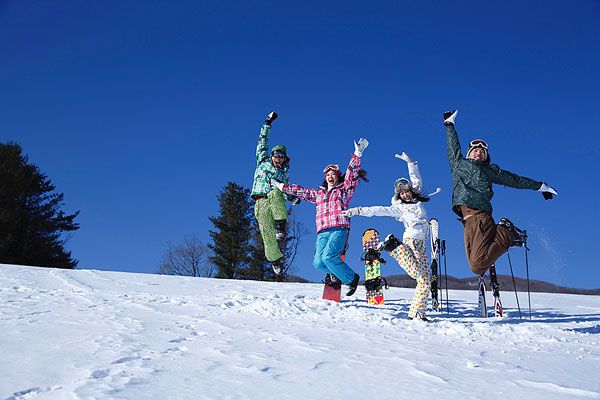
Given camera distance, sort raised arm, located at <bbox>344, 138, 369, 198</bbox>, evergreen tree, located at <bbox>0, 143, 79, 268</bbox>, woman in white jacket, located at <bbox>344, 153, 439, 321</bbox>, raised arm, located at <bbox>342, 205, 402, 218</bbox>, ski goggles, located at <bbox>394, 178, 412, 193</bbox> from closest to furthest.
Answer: woman in white jacket, located at <bbox>344, 153, 439, 321</bbox> < raised arm, located at <bbox>342, 205, 402, 218</bbox> < ski goggles, located at <bbox>394, 178, 412, 193</bbox> < raised arm, located at <bbox>344, 138, 369, 198</bbox> < evergreen tree, located at <bbox>0, 143, 79, 268</bbox>

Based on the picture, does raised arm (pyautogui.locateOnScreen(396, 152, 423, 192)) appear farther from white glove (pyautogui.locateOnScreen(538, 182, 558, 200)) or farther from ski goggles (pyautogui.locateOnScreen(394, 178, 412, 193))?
white glove (pyautogui.locateOnScreen(538, 182, 558, 200))

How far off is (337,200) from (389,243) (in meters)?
1.52

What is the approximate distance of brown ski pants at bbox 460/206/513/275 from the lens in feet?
21.2

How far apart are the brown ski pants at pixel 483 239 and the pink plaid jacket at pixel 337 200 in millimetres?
2072

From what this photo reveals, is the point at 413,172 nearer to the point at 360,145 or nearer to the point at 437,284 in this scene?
the point at 360,145

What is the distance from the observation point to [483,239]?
6.46 meters

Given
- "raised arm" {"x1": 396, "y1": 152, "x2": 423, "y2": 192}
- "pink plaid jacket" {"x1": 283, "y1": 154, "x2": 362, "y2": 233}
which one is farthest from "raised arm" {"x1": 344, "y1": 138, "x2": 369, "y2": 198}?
"raised arm" {"x1": 396, "y1": 152, "x2": 423, "y2": 192}

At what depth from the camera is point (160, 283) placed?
962 cm

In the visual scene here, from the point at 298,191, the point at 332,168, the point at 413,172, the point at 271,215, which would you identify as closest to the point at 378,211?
the point at 413,172

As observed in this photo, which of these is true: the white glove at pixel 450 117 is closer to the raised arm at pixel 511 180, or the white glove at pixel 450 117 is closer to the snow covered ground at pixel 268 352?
the raised arm at pixel 511 180

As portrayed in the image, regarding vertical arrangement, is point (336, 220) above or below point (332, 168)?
below

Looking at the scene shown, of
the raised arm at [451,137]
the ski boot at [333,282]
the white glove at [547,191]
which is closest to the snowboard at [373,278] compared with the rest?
the ski boot at [333,282]

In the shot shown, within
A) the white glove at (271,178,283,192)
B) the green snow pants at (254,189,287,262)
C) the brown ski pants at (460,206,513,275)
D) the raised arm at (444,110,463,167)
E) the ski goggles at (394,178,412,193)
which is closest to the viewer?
the brown ski pants at (460,206,513,275)

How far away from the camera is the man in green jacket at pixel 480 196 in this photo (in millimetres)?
6480
